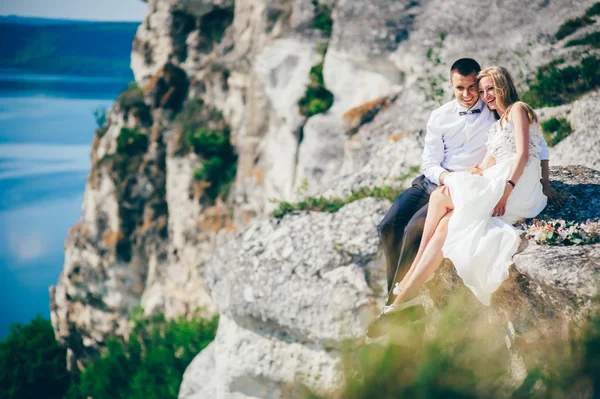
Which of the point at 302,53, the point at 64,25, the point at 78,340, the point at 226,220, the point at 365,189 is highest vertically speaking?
the point at 64,25

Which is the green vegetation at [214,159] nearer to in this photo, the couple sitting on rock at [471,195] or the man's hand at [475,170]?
the couple sitting on rock at [471,195]

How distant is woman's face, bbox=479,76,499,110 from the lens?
435 cm

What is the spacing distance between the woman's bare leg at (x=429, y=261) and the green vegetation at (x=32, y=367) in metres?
22.1

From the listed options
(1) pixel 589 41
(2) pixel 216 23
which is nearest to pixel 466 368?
(1) pixel 589 41

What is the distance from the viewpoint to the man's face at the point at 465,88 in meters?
4.45

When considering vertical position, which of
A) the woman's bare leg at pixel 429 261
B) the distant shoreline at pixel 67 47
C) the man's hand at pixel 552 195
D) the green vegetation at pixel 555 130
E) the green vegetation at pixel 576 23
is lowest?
the woman's bare leg at pixel 429 261

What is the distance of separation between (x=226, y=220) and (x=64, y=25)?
25300mm

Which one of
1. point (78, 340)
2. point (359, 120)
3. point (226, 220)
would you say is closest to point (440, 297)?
point (359, 120)

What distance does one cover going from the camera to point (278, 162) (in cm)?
1619

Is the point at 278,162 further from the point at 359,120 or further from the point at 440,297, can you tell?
the point at 440,297

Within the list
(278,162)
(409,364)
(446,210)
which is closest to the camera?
(409,364)

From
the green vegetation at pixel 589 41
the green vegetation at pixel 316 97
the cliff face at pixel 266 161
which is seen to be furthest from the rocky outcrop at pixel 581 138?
the green vegetation at pixel 316 97

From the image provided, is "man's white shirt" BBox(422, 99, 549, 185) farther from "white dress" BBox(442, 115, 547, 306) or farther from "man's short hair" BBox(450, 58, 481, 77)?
"man's short hair" BBox(450, 58, 481, 77)

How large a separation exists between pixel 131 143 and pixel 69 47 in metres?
21.8
